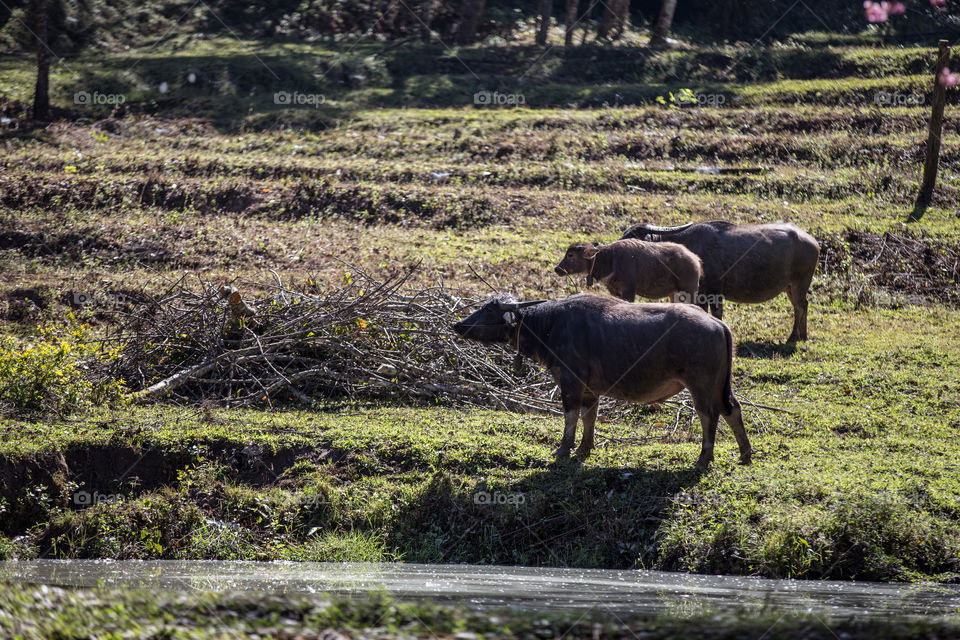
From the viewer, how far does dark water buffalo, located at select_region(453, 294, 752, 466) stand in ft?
29.1

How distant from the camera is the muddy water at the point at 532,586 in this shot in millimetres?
6793

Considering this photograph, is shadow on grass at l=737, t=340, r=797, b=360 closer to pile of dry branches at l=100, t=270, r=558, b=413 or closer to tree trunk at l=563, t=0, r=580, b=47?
pile of dry branches at l=100, t=270, r=558, b=413

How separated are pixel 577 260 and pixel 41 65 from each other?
50.2ft

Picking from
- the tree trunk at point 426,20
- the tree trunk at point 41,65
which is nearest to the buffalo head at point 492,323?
the tree trunk at point 41,65

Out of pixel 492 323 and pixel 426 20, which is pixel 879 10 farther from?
pixel 426 20

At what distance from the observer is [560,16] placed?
3366 cm

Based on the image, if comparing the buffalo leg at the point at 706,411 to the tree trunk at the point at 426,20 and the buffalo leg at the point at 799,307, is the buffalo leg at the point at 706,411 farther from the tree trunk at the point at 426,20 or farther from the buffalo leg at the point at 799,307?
the tree trunk at the point at 426,20

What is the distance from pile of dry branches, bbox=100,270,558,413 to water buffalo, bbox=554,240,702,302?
2463 millimetres

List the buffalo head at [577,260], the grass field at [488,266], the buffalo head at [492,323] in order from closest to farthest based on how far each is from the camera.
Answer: the grass field at [488,266] → the buffalo head at [492,323] → the buffalo head at [577,260]

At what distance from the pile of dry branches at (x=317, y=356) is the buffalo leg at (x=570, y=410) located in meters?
1.76

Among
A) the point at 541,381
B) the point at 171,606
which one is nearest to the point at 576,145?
the point at 541,381

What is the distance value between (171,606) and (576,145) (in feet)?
57.6

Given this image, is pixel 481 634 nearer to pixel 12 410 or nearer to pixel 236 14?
pixel 12 410

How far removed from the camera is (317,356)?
1190 cm
